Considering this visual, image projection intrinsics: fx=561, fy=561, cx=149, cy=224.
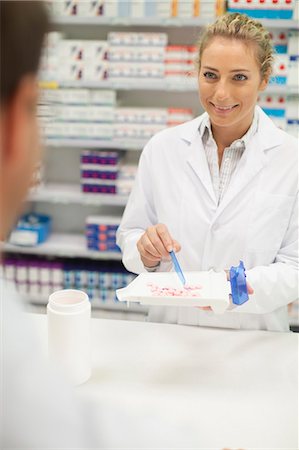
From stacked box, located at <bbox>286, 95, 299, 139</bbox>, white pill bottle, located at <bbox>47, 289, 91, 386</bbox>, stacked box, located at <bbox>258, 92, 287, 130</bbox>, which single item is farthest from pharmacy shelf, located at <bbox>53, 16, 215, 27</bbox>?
white pill bottle, located at <bbox>47, 289, 91, 386</bbox>

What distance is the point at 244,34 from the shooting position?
1903mm

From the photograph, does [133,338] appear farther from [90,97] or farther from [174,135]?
[90,97]

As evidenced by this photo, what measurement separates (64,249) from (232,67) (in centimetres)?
220

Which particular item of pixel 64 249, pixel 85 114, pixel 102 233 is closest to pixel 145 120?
pixel 85 114

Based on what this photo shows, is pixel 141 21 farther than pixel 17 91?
Yes

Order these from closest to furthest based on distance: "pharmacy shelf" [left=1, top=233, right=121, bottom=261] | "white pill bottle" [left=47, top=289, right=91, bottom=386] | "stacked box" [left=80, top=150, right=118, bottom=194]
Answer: "white pill bottle" [left=47, top=289, right=91, bottom=386], "stacked box" [left=80, top=150, right=118, bottom=194], "pharmacy shelf" [left=1, top=233, right=121, bottom=261]

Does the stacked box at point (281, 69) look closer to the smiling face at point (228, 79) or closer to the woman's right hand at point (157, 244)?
the smiling face at point (228, 79)

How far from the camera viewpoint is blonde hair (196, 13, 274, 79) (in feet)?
6.25

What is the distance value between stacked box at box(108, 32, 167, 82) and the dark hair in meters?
3.04

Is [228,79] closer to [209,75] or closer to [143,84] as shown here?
[209,75]

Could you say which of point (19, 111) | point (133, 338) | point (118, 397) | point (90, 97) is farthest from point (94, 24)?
point (19, 111)

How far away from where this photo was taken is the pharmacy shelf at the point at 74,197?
365 cm

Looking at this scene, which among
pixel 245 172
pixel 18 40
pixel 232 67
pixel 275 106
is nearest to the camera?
pixel 18 40

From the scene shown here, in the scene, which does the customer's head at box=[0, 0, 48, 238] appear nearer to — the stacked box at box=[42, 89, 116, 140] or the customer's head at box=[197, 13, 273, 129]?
the customer's head at box=[197, 13, 273, 129]
